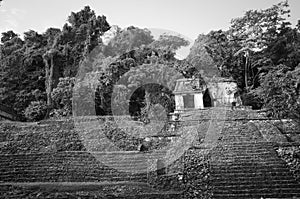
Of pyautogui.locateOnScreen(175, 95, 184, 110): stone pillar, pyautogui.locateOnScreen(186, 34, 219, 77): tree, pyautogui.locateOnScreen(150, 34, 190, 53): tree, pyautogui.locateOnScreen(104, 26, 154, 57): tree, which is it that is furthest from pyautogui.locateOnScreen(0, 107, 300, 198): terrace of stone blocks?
pyautogui.locateOnScreen(150, 34, 190, 53): tree

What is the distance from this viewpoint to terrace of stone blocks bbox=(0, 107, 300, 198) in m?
8.46

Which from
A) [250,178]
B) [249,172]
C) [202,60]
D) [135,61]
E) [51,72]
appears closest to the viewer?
[250,178]

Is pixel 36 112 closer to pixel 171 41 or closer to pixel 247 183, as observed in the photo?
pixel 171 41

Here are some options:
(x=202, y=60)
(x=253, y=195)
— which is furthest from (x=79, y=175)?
(x=202, y=60)

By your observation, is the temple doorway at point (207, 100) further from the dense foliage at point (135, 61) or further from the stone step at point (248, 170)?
the stone step at point (248, 170)

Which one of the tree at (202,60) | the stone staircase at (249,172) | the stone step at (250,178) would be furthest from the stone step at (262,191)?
the tree at (202,60)

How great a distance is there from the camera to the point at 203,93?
23219 mm

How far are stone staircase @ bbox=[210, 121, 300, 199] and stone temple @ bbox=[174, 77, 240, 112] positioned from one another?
9.71 m

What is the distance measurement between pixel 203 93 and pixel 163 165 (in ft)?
44.0

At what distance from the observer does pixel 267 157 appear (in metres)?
10.5

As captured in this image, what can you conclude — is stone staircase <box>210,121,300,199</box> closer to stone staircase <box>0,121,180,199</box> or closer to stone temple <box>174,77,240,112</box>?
stone staircase <box>0,121,180,199</box>

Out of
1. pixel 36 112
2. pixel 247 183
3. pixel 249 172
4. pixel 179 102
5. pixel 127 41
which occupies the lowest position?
pixel 247 183

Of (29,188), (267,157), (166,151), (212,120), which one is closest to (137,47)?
(212,120)

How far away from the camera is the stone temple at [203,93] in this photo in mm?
22422
